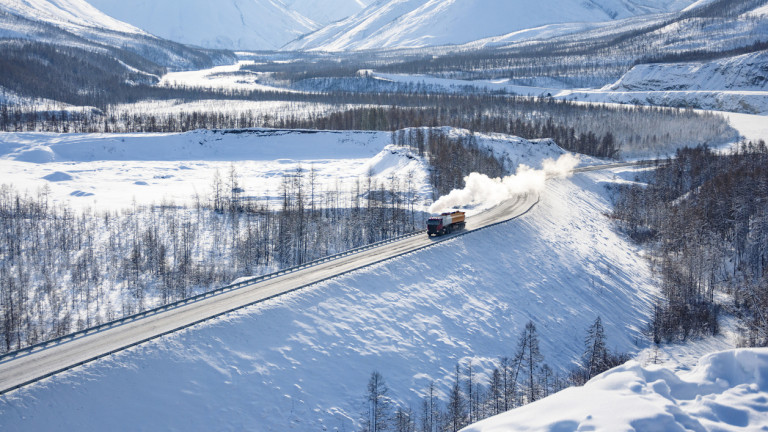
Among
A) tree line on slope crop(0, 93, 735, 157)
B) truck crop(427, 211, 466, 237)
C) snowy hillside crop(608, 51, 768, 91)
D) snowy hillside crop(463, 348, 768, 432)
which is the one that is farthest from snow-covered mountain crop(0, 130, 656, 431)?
snowy hillside crop(608, 51, 768, 91)

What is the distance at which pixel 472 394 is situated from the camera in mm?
30125

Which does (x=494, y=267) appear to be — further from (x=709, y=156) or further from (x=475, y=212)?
(x=709, y=156)

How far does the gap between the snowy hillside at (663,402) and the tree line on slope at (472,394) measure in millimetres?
12566

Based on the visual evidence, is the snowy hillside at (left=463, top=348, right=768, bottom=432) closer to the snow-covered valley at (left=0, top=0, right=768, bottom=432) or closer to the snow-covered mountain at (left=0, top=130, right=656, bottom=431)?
the snow-covered valley at (left=0, top=0, right=768, bottom=432)

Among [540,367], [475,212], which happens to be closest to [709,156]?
[475,212]

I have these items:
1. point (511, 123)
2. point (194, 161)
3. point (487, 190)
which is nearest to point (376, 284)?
point (487, 190)

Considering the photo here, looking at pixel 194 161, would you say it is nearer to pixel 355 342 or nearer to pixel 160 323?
pixel 160 323

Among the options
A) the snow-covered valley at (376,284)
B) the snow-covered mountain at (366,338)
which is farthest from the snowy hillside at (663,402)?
the snow-covered mountain at (366,338)

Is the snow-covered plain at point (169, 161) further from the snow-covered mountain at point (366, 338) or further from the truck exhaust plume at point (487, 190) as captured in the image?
the snow-covered mountain at point (366, 338)

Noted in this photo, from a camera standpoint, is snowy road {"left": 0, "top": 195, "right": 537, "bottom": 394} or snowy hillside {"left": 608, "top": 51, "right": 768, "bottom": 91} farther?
snowy hillside {"left": 608, "top": 51, "right": 768, "bottom": 91}

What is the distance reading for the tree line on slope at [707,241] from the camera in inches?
1714

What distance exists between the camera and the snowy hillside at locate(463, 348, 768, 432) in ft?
41.8

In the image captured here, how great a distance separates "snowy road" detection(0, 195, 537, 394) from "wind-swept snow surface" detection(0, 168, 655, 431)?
77cm

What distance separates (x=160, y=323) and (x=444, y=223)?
83.0 ft
